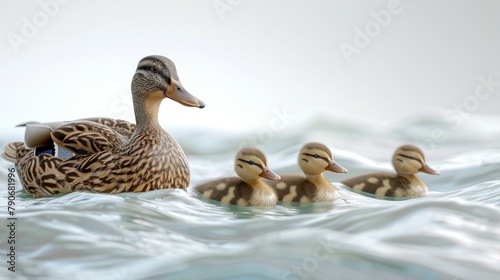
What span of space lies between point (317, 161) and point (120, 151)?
0.84 m

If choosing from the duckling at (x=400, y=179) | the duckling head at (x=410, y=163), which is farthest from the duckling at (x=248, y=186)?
the duckling head at (x=410, y=163)

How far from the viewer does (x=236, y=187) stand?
391cm

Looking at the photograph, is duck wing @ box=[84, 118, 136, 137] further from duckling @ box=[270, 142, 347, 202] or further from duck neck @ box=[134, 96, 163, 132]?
duckling @ box=[270, 142, 347, 202]

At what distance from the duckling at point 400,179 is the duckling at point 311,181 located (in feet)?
0.96

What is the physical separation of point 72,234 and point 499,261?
1377 millimetres

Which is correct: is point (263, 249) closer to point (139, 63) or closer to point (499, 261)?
point (499, 261)

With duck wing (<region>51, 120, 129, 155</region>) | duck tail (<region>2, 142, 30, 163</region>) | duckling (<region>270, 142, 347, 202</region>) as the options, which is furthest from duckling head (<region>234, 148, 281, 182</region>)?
A: duck tail (<region>2, 142, 30, 163</region>)

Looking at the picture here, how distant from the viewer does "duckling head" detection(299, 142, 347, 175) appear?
13.3 ft

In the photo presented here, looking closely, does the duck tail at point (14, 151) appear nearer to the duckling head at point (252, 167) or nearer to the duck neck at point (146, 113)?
the duck neck at point (146, 113)

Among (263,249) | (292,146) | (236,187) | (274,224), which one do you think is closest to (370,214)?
(274,224)

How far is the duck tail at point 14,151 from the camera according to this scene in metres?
4.28

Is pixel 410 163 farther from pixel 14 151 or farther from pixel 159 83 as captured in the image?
pixel 14 151

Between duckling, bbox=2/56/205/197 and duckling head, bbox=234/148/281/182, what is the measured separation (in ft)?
0.75

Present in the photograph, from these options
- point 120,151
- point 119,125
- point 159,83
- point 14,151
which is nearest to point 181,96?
point 159,83
